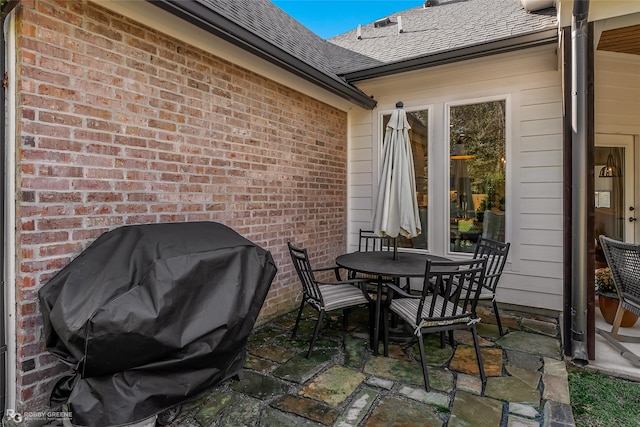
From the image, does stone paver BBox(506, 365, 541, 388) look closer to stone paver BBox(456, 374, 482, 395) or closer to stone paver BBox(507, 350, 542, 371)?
stone paver BBox(507, 350, 542, 371)

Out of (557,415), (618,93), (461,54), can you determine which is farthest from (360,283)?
(618,93)

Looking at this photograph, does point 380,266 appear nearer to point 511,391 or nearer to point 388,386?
point 388,386

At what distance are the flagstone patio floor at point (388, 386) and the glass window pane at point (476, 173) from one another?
1.54 metres

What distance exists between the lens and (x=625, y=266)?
3.07 metres

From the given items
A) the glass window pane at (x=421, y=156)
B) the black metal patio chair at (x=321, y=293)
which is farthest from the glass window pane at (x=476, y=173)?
the black metal patio chair at (x=321, y=293)

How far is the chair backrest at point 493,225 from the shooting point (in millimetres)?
4570

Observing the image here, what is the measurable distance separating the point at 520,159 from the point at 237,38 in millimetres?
3659

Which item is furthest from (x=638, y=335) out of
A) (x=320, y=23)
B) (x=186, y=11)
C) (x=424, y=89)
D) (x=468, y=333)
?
(x=320, y=23)

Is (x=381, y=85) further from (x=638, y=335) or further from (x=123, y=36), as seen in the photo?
(x=638, y=335)

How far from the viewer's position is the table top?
3.04 meters

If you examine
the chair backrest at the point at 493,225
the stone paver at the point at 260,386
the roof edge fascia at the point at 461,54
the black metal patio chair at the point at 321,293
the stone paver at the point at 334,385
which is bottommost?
the stone paver at the point at 334,385

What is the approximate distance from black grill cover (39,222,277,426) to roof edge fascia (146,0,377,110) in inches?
64.2

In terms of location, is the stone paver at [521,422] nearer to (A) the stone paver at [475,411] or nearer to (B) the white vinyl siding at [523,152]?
(A) the stone paver at [475,411]

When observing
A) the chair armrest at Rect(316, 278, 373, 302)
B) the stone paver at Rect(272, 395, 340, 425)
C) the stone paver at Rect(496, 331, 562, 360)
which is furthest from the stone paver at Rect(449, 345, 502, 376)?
the stone paver at Rect(272, 395, 340, 425)
